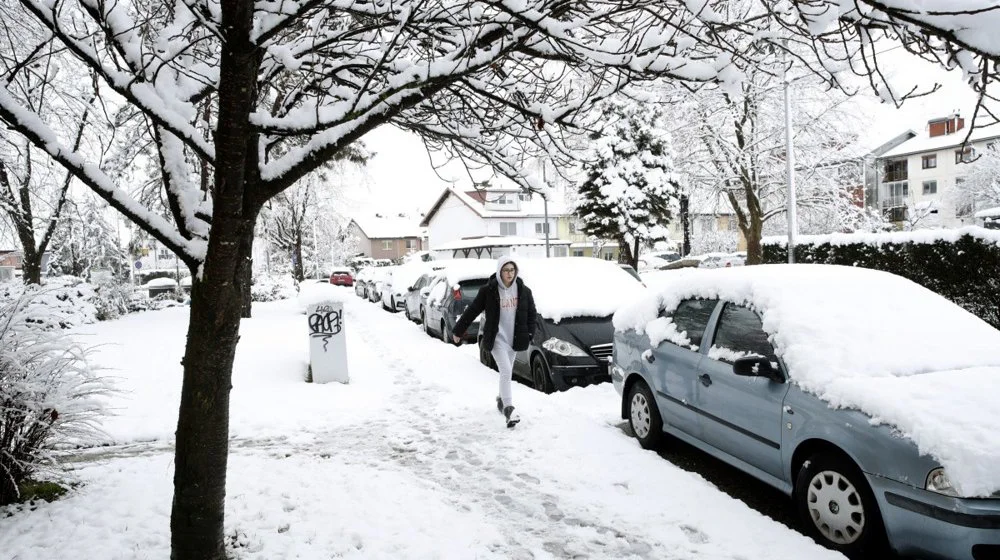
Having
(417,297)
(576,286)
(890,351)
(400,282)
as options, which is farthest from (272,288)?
(890,351)

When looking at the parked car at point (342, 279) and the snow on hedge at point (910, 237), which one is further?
the parked car at point (342, 279)

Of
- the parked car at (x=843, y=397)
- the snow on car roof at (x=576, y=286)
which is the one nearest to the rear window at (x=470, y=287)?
the snow on car roof at (x=576, y=286)

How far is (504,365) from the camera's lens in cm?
664

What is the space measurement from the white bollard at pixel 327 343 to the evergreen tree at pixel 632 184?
24.3 meters

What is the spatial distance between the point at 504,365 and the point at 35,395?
13.3 feet

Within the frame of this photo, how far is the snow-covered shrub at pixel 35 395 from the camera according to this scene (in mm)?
4066

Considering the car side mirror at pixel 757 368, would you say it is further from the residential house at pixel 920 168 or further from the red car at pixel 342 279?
the residential house at pixel 920 168

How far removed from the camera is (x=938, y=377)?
3682mm

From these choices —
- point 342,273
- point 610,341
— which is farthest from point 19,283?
point 342,273

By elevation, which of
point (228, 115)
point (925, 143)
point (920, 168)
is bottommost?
point (228, 115)

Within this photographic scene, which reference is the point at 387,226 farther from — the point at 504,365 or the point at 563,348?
the point at 504,365

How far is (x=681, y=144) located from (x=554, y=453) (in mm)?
25216

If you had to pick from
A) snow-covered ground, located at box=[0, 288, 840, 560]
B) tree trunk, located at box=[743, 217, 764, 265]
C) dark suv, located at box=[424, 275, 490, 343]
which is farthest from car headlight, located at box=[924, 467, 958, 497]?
tree trunk, located at box=[743, 217, 764, 265]

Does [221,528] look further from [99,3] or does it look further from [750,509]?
[750,509]
